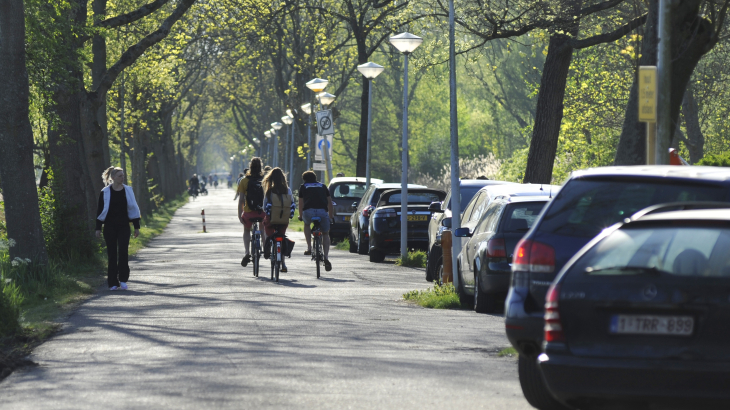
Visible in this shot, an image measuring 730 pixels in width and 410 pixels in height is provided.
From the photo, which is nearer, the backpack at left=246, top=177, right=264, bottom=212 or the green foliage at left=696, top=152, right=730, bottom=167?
the backpack at left=246, top=177, right=264, bottom=212

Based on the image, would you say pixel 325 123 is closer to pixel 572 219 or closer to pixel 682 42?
pixel 682 42

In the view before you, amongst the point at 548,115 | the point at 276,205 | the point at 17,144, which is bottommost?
the point at 276,205

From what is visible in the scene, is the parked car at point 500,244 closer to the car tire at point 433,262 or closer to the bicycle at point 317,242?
the car tire at point 433,262

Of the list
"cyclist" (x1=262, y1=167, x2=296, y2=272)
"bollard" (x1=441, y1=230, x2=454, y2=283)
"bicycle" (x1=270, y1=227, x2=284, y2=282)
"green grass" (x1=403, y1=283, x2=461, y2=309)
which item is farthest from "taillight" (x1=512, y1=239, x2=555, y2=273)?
"cyclist" (x1=262, y1=167, x2=296, y2=272)

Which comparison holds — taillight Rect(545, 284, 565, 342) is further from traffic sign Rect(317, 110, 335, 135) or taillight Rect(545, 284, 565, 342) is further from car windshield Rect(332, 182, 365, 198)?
traffic sign Rect(317, 110, 335, 135)

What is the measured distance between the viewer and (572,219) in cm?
693

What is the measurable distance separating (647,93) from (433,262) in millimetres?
6349

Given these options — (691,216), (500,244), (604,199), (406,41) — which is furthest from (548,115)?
(691,216)

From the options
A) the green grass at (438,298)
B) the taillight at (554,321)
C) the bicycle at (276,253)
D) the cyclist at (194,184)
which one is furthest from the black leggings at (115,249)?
the cyclist at (194,184)

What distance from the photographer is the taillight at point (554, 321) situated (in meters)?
5.34

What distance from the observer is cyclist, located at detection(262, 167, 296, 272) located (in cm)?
1664

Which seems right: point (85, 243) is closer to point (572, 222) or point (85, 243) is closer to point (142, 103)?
point (572, 222)

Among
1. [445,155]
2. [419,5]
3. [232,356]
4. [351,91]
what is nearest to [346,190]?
[419,5]

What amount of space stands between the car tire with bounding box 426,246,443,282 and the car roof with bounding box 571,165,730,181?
999cm
